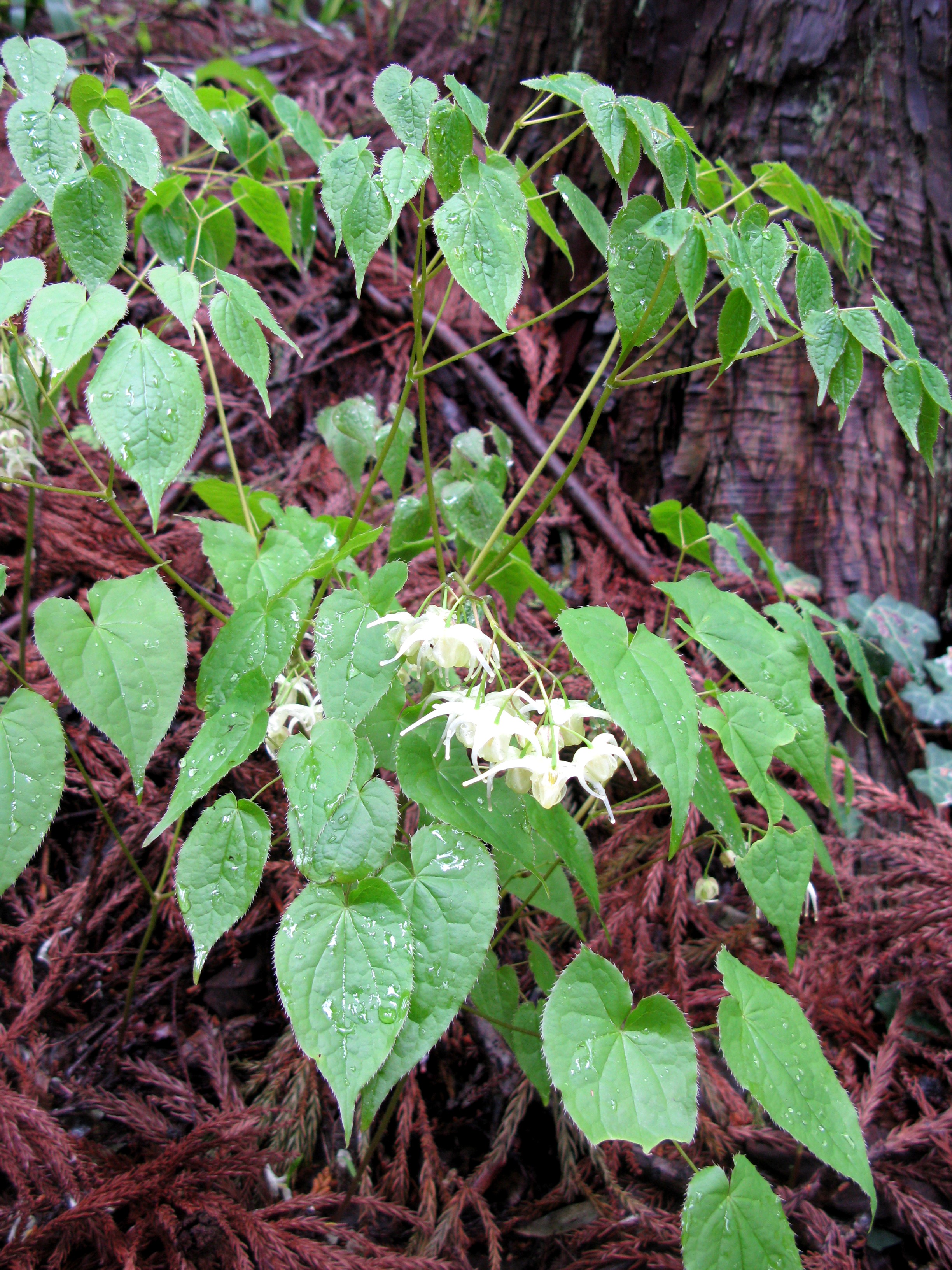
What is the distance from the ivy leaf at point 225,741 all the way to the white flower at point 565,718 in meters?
0.33

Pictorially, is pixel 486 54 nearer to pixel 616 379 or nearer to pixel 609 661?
pixel 616 379

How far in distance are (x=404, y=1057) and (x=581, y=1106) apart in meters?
0.20

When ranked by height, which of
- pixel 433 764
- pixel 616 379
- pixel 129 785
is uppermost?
pixel 616 379

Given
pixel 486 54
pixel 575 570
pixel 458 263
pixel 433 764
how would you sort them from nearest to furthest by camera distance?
1. pixel 458 263
2. pixel 433 764
3. pixel 575 570
4. pixel 486 54

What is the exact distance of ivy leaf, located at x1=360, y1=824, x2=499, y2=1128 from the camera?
769 mm

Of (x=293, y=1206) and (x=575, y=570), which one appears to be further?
(x=575, y=570)

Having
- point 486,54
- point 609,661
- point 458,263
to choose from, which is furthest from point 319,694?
point 486,54

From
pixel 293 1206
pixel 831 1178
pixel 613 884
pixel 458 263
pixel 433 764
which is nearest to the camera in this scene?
pixel 458 263

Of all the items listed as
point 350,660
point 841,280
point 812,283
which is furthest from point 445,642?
point 841,280

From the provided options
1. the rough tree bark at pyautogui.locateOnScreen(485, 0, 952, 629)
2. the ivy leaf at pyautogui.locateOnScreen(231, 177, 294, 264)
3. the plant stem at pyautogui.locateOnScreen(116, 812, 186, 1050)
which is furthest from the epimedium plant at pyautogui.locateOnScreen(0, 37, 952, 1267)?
the rough tree bark at pyautogui.locateOnScreen(485, 0, 952, 629)

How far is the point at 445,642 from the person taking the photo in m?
0.89

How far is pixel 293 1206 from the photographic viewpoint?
1083mm

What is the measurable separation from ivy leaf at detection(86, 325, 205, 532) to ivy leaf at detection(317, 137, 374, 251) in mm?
249

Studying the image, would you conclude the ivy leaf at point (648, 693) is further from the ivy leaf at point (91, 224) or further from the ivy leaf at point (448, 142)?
the ivy leaf at point (91, 224)
